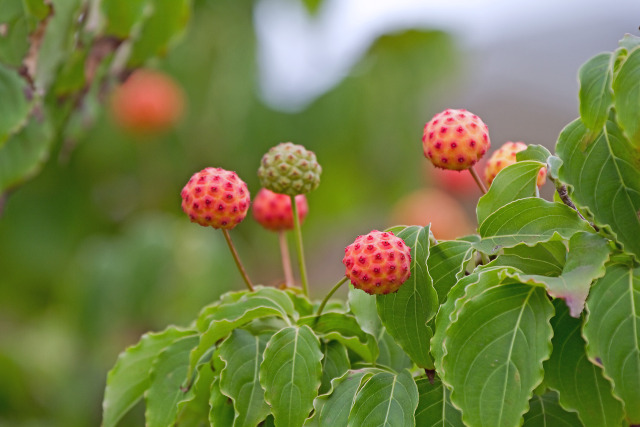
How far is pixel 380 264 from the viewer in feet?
2.89

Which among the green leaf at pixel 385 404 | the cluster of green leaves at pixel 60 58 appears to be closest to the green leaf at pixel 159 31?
the cluster of green leaves at pixel 60 58

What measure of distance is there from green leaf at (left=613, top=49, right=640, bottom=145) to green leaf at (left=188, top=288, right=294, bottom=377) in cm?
41

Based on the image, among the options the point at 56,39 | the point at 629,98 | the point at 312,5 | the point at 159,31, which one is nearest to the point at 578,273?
the point at 629,98

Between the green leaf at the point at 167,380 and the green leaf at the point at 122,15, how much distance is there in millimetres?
1012

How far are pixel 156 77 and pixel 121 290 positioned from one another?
111 centimetres

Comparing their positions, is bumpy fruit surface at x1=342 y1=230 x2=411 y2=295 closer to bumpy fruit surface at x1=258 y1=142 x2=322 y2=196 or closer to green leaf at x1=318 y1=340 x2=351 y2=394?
green leaf at x1=318 y1=340 x2=351 y2=394

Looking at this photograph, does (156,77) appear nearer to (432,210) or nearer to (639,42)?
(432,210)

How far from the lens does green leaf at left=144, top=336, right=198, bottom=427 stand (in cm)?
100

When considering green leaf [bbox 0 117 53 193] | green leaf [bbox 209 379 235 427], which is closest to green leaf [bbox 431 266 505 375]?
green leaf [bbox 209 379 235 427]

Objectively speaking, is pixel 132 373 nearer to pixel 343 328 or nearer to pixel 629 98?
pixel 343 328

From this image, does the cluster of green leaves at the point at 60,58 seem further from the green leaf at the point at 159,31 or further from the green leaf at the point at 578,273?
the green leaf at the point at 578,273

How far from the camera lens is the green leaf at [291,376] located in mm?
885

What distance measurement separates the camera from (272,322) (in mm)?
1015

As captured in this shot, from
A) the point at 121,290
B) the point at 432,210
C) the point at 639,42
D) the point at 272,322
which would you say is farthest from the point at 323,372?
the point at 432,210
